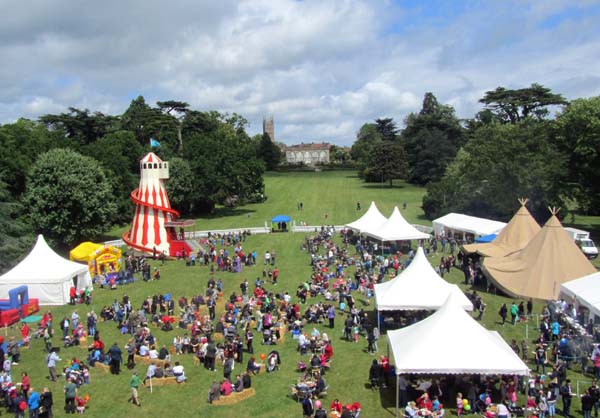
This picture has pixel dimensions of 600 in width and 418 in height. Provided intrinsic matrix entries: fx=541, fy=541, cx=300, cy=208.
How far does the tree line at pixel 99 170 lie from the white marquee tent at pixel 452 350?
82.6 feet

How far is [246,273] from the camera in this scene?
31.5 m

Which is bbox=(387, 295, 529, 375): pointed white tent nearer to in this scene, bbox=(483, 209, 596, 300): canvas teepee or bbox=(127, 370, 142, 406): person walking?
bbox=(127, 370, 142, 406): person walking

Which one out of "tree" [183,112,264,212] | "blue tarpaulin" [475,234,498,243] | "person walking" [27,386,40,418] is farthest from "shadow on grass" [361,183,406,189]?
"person walking" [27,386,40,418]

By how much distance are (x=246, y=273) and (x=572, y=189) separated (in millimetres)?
26943

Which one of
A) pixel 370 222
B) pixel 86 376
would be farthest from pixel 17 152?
pixel 86 376

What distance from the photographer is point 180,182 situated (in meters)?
55.9

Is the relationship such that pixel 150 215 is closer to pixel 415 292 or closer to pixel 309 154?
pixel 415 292

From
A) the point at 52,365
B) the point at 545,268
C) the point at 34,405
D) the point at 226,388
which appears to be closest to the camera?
the point at 34,405

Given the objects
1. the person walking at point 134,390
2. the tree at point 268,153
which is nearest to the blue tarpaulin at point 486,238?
the person walking at point 134,390

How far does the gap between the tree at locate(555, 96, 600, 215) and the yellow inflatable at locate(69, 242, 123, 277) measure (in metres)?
33.9

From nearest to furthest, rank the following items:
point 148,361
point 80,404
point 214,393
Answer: point 80,404 → point 214,393 → point 148,361

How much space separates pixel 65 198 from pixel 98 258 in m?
9.40

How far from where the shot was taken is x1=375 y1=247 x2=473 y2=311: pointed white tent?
1933cm

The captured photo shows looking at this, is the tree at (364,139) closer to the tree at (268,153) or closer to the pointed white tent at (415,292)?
the tree at (268,153)
